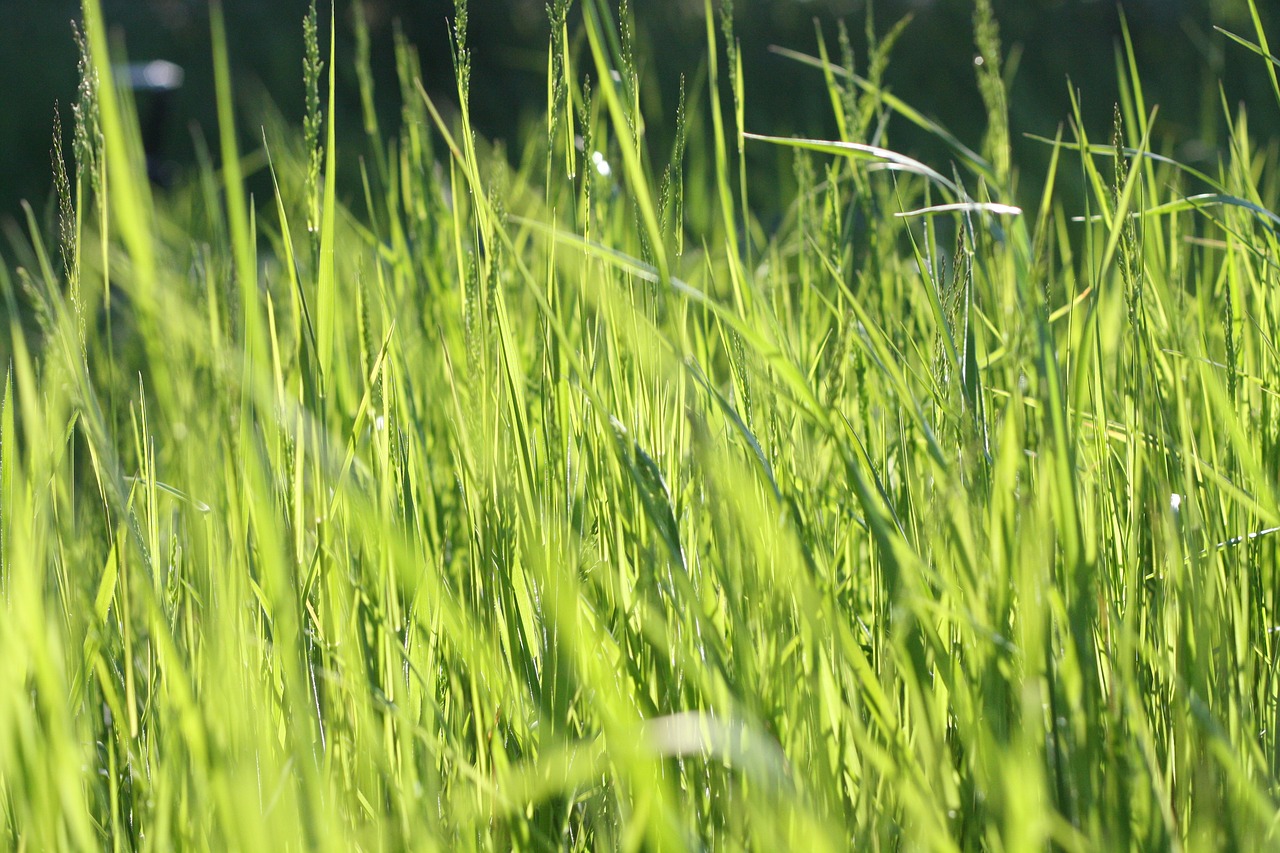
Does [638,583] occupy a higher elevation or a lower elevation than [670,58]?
lower

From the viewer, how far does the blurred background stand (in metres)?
4.55

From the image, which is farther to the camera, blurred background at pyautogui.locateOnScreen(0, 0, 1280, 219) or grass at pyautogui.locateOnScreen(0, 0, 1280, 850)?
blurred background at pyautogui.locateOnScreen(0, 0, 1280, 219)

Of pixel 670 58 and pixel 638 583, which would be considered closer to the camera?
pixel 638 583

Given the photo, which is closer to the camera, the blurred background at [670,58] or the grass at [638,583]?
the grass at [638,583]

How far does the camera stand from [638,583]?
26.4 inches

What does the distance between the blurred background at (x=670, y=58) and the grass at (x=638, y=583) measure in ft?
11.2

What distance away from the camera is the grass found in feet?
1.68

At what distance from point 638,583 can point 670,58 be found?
4836 millimetres

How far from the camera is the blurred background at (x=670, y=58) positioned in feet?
14.9

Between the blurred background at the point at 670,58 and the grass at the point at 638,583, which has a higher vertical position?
the blurred background at the point at 670,58

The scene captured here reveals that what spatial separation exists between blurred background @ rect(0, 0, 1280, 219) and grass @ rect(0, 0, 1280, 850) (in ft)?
11.2

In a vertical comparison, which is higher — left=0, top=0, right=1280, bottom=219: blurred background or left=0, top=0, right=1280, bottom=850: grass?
left=0, top=0, right=1280, bottom=219: blurred background

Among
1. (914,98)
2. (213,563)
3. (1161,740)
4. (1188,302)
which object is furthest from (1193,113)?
(213,563)

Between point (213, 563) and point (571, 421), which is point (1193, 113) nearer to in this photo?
point (571, 421)
